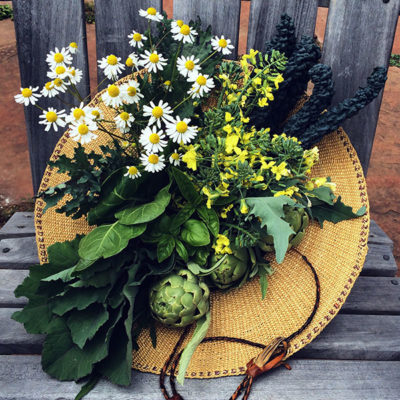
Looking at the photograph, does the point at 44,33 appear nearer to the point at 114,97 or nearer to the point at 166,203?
the point at 114,97

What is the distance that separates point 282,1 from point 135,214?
0.80m

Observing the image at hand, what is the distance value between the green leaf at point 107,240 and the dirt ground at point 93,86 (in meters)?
1.80

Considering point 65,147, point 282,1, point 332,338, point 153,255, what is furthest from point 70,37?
point 332,338

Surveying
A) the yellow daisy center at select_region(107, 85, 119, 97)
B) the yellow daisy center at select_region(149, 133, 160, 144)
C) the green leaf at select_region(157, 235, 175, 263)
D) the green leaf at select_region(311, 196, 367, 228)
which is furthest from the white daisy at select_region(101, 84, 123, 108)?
the green leaf at select_region(311, 196, 367, 228)

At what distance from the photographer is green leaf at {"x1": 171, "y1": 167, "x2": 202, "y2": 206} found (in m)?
1.07

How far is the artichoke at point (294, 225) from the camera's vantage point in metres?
1.15

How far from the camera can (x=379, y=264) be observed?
1.47 meters

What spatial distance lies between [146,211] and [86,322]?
0.96 ft

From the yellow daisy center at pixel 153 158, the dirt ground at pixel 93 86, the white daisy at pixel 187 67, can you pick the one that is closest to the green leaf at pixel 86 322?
the yellow daisy center at pixel 153 158

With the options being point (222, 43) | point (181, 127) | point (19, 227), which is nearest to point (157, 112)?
point (181, 127)

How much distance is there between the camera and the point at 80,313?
3.55 ft

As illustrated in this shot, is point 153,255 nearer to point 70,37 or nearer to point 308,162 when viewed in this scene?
point 308,162

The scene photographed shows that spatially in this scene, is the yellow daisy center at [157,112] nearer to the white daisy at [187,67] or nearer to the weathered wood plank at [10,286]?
the white daisy at [187,67]

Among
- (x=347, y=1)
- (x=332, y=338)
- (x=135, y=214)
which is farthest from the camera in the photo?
(x=347, y=1)
